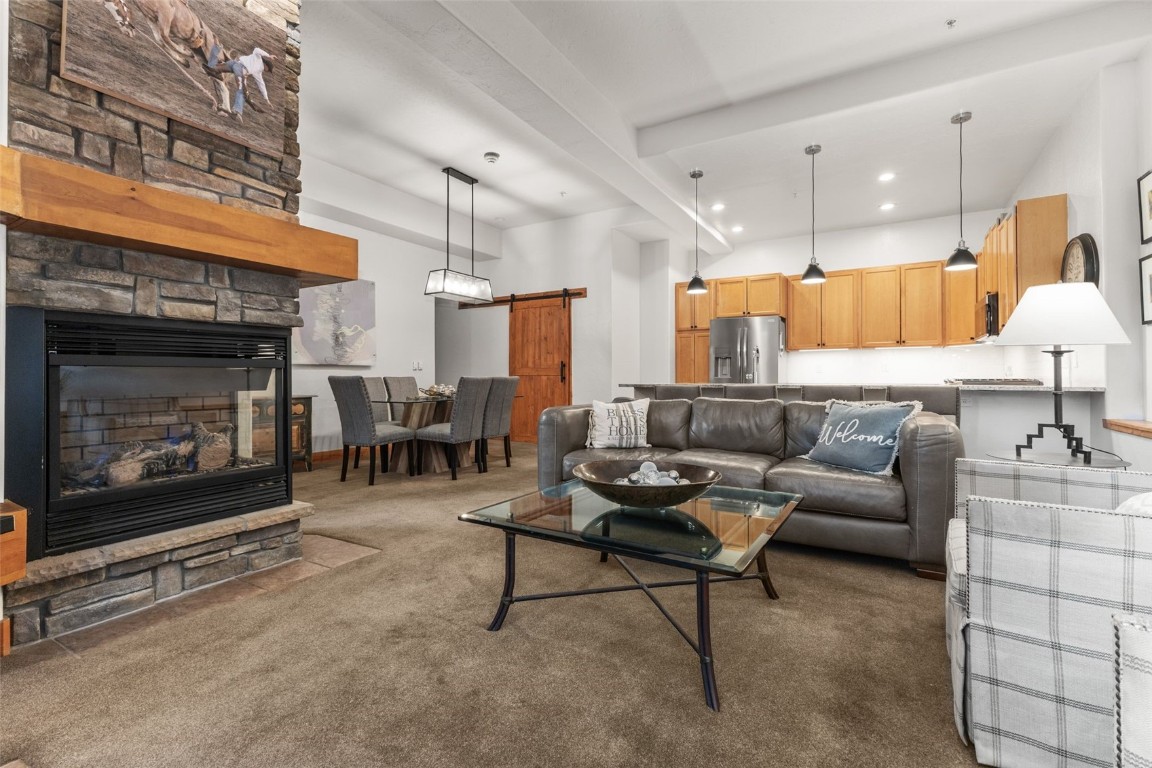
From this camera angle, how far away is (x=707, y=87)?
3.71 metres

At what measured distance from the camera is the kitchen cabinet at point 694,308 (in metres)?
7.06

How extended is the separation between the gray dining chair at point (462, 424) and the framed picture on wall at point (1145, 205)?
4.42 metres

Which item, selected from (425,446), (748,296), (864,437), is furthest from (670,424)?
(748,296)

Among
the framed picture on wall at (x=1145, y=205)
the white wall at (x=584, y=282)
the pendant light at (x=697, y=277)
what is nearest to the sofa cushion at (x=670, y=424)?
the pendant light at (x=697, y=277)

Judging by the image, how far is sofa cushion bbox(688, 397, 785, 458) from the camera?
3.35m

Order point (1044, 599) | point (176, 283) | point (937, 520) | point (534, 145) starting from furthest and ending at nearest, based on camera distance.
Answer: point (534, 145)
point (937, 520)
point (176, 283)
point (1044, 599)

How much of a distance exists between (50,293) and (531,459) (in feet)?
14.3

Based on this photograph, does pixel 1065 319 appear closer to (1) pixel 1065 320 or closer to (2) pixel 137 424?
(1) pixel 1065 320

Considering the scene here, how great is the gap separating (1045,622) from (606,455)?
233cm

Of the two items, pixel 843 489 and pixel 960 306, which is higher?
pixel 960 306

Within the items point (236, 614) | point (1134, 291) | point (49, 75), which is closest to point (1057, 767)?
point (236, 614)

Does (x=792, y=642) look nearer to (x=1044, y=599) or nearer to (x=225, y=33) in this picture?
(x=1044, y=599)

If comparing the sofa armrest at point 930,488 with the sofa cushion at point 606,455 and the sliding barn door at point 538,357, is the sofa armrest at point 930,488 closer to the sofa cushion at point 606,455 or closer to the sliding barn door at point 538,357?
the sofa cushion at point 606,455

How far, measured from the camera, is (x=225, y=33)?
225 centimetres
